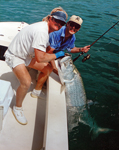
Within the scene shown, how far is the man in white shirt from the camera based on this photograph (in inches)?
89.1

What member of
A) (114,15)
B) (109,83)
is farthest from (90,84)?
(114,15)

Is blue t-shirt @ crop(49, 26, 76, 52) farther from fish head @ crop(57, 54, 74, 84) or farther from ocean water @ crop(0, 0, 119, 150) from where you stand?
ocean water @ crop(0, 0, 119, 150)

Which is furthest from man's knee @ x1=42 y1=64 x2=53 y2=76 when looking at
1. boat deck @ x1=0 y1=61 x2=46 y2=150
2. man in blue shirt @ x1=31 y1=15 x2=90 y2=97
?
boat deck @ x1=0 y1=61 x2=46 y2=150

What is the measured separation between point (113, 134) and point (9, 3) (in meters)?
11.6

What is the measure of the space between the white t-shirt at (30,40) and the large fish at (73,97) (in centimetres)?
77

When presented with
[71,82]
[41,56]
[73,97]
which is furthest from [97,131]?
[41,56]

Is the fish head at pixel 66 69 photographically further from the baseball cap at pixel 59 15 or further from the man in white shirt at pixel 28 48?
the baseball cap at pixel 59 15

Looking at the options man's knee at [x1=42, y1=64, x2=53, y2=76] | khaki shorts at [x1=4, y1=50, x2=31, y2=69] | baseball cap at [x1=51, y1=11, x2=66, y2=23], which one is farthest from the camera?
man's knee at [x1=42, y1=64, x2=53, y2=76]

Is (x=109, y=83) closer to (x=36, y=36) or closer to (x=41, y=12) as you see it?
(x=36, y=36)

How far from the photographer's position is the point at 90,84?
477 centimetres

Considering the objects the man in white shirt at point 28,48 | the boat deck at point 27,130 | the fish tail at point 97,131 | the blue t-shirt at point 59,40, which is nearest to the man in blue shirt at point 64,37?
the blue t-shirt at point 59,40

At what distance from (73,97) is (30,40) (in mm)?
1419

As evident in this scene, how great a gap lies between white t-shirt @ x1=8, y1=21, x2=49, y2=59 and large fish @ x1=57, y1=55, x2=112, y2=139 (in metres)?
0.77

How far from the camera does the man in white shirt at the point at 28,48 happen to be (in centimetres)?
226
